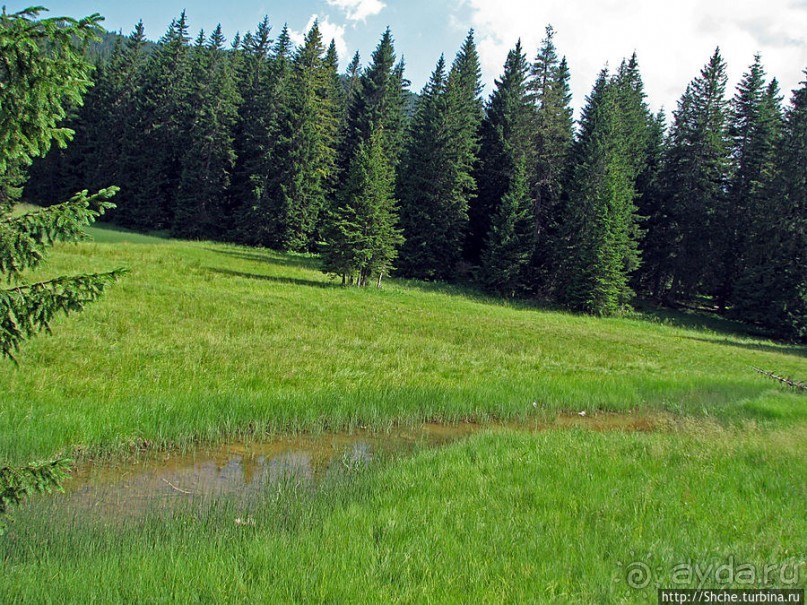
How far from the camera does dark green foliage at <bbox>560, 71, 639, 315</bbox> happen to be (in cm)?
3959

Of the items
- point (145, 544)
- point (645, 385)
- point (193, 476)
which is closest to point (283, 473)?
point (193, 476)

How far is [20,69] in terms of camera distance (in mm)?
4043

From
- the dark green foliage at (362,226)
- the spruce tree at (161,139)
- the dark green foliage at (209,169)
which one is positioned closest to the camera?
the dark green foliage at (362,226)

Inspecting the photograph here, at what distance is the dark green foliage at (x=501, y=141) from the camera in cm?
4988

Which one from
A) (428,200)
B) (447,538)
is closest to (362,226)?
(428,200)

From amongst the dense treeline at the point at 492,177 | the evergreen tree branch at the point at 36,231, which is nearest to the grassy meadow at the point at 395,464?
the evergreen tree branch at the point at 36,231

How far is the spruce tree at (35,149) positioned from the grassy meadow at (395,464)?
1916mm

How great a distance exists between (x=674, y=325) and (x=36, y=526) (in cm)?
4156

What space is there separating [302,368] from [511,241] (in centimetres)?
3182

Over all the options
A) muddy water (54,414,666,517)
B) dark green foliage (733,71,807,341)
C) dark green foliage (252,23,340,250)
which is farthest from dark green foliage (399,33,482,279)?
muddy water (54,414,666,517)

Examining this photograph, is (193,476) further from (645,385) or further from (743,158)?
(743,158)

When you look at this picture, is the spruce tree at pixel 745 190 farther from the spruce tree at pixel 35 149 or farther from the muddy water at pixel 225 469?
the spruce tree at pixel 35 149

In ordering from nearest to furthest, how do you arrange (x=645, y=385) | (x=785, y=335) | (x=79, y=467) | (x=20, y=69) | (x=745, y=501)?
(x=20, y=69), (x=745, y=501), (x=79, y=467), (x=645, y=385), (x=785, y=335)

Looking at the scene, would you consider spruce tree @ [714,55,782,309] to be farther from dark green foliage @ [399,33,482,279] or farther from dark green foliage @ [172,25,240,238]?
dark green foliage @ [172,25,240,238]
